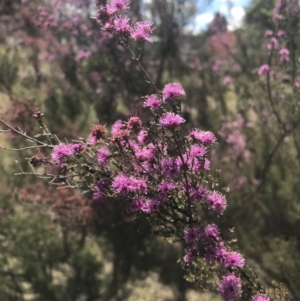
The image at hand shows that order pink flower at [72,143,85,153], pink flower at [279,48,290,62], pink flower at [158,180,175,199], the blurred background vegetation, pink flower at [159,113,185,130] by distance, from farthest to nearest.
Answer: the blurred background vegetation < pink flower at [279,48,290,62] < pink flower at [72,143,85,153] < pink flower at [158,180,175,199] < pink flower at [159,113,185,130]

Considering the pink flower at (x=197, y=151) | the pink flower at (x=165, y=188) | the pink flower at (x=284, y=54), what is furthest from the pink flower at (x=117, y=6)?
the pink flower at (x=284, y=54)

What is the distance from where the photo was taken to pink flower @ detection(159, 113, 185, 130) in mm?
2467

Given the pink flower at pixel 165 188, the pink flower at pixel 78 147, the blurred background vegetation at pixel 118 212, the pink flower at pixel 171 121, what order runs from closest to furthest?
the pink flower at pixel 171 121 < the pink flower at pixel 165 188 < the pink flower at pixel 78 147 < the blurred background vegetation at pixel 118 212

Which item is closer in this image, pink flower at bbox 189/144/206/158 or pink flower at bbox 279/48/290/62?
pink flower at bbox 189/144/206/158

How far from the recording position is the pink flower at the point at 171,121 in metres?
2.47

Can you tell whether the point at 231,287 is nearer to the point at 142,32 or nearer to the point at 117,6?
the point at 142,32

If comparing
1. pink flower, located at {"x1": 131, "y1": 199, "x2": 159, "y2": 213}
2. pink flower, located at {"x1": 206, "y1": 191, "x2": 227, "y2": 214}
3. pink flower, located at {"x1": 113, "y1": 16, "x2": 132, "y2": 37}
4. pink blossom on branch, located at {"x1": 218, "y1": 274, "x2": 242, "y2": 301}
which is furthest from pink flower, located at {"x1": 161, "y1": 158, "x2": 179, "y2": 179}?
pink flower, located at {"x1": 113, "y1": 16, "x2": 132, "y2": 37}

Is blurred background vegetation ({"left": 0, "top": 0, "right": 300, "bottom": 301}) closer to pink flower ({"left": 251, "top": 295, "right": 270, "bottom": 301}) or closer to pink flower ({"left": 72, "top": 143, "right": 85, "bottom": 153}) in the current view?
pink flower ({"left": 72, "top": 143, "right": 85, "bottom": 153})

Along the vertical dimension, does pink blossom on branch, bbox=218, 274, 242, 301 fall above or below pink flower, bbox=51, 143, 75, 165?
below

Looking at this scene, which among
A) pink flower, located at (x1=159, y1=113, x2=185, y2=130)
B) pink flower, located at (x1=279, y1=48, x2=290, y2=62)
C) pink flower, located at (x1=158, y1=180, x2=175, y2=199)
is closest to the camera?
pink flower, located at (x1=159, y1=113, x2=185, y2=130)

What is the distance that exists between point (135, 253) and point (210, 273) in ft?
13.1

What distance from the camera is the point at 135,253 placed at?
682 cm

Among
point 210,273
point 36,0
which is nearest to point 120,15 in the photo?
point 210,273

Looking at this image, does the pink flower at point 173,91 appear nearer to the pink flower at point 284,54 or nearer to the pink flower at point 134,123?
the pink flower at point 134,123
